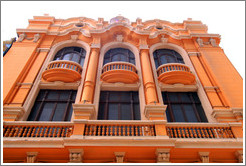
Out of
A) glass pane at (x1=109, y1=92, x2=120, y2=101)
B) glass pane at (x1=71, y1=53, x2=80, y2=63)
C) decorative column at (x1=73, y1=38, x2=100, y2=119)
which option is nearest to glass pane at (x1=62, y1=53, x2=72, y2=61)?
glass pane at (x1=71, y1=53, x2=80, y2=63)

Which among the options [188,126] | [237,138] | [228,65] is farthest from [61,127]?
[228,65]

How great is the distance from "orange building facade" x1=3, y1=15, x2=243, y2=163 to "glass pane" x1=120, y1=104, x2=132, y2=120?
56 millimetres

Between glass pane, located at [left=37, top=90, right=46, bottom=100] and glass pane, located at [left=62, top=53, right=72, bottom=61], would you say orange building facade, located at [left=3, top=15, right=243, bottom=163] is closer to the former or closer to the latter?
glass pane, located at [left=37, top=90, right=46, bottom=100]

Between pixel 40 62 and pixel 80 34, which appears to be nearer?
pixel 40 62

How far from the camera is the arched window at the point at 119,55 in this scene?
12.8 meters

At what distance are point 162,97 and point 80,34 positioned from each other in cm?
859

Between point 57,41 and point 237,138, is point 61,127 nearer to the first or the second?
point 237,138

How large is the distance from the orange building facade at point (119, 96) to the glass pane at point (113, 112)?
54 mm

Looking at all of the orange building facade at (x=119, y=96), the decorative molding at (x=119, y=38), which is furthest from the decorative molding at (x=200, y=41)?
the decorative molding at (x=119, y=38)

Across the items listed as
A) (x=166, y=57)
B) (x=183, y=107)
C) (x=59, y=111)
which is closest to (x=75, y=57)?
(x=59, y=111)

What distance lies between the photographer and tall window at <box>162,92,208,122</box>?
358 inches

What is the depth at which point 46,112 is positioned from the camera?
917 cm

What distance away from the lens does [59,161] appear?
21.7 ft

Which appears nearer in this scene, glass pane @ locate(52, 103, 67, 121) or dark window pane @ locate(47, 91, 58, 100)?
glass pane @ locate(52, 103, 67, 121)
